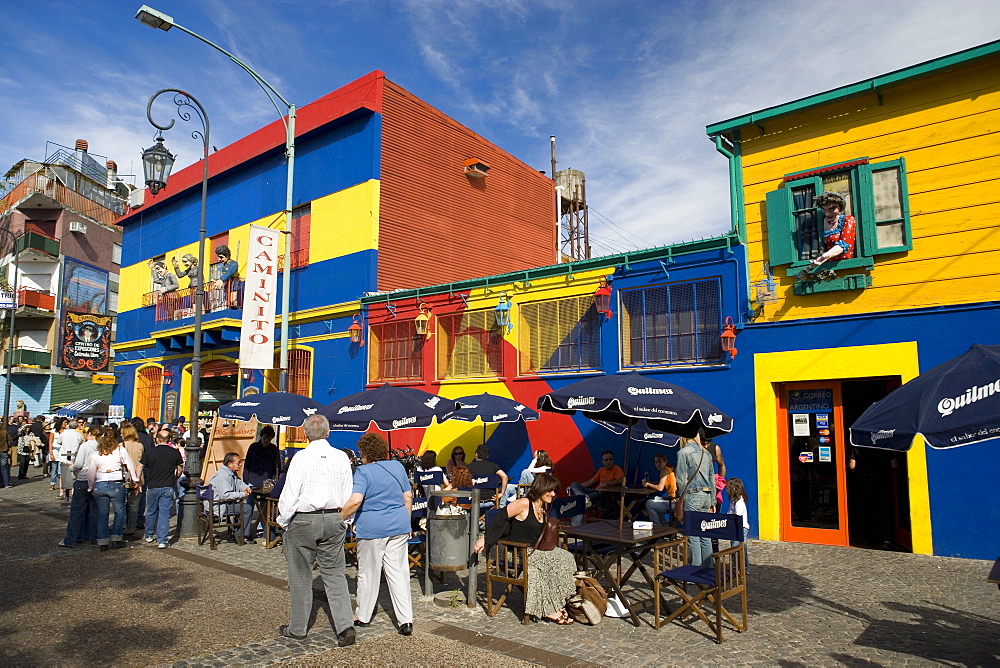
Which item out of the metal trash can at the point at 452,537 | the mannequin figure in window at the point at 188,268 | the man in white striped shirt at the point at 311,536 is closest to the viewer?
the man in white striped shirt at the point at 311,536

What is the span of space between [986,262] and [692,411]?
488cm

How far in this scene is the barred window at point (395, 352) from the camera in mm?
15477

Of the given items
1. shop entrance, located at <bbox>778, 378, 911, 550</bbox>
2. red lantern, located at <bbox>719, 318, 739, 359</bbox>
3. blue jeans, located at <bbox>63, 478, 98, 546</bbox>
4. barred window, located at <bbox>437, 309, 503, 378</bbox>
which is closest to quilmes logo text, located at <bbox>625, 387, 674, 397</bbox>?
red lantern, located at <bbox>719, 318, 739, 359</bbox>

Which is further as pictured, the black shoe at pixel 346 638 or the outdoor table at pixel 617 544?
the outdoor table at pixel 617 544

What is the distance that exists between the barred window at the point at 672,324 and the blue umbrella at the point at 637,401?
2.67 m

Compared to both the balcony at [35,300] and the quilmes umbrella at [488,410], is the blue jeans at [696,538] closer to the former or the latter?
the quilmes umbrella at [488,410]

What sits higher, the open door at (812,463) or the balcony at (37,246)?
the balcony at (37,246)

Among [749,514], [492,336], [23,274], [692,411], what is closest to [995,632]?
[692,411]

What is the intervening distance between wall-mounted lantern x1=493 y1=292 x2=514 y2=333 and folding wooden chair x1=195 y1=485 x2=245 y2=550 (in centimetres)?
598

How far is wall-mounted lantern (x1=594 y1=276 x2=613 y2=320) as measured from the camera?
1244 cm

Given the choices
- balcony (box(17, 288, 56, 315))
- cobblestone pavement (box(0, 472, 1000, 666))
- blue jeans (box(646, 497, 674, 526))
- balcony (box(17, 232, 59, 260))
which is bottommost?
cobblestone pavement (box(0, 472, 1000, 666))

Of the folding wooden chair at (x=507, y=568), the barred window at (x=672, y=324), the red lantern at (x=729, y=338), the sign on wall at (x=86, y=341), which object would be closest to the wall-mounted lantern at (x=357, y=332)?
the barred window at (x=672, y=324)

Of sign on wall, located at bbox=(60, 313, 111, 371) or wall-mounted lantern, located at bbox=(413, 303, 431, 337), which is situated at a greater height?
sign on wall, located at bbox=(60, 313, 111, 371)

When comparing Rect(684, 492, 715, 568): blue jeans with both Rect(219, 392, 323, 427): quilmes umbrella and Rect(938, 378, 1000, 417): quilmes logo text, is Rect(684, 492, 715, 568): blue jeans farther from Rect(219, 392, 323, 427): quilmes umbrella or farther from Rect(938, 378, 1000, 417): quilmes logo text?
Result: Rect(219, 392, 323, 427): quilmes umbrella
